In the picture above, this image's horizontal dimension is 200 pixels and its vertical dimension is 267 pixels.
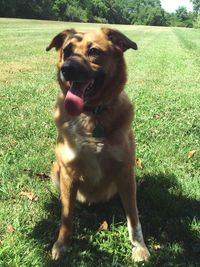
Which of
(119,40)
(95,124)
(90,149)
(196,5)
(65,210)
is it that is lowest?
(196,5)

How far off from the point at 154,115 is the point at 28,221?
136 inches

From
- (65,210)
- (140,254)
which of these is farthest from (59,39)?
(140,254)

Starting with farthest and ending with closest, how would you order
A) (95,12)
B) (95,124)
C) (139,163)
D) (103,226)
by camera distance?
(95,12), (139,163), (103,226), (95,124)

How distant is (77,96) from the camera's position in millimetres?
3111

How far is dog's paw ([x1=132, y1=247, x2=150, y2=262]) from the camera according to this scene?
3.29 m

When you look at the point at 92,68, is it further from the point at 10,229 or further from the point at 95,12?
the point at 95,12

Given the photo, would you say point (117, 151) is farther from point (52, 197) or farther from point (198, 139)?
point (198, 139)

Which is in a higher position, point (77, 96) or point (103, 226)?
point (77, 96)

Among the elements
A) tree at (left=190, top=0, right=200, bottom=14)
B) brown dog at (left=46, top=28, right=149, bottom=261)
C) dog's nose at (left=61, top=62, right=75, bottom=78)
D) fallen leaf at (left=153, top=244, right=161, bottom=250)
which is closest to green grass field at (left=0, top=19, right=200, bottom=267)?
fallen leaf at (left=153, top=244, right=161, bottom=250)

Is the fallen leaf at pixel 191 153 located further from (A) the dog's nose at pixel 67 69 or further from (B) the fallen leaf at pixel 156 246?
(A) the dog's nose at pixel 67 69

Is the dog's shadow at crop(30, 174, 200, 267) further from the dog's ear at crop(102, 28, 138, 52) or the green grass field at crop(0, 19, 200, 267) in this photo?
the dog's ear at crop(102, 28, 138, 52)

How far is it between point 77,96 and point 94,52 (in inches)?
15.4

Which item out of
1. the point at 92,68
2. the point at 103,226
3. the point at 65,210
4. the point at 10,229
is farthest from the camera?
the point at 103,226

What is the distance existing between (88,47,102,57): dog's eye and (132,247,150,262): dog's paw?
60.8 inches
